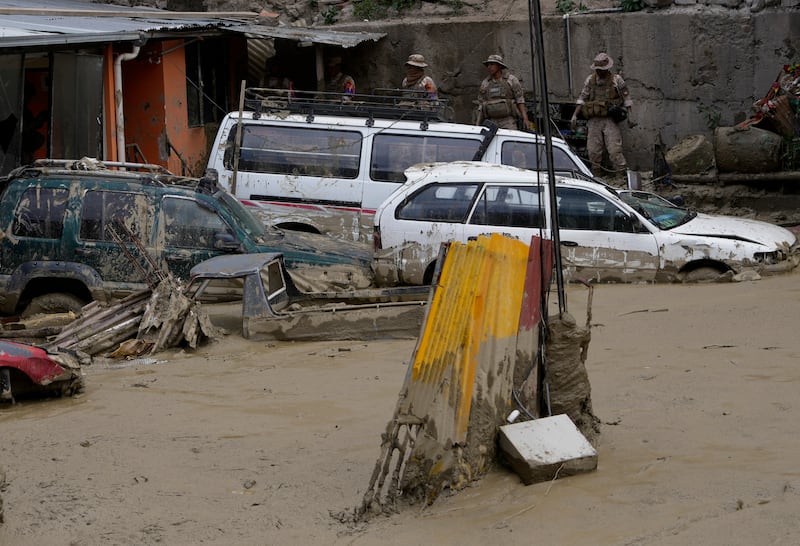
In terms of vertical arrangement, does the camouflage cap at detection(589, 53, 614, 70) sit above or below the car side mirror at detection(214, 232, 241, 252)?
above

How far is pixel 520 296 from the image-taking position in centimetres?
586

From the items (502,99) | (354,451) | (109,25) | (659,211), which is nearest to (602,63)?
(502,99)

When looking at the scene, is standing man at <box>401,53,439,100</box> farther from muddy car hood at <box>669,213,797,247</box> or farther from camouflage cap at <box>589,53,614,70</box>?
muddy car hood at <box>669,213,797,247</box>

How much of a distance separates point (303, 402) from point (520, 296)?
8.50 feet

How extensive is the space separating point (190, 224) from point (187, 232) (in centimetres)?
9

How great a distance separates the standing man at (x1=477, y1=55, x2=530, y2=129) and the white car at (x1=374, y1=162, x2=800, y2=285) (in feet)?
15.5

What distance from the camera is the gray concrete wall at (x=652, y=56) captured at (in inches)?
675

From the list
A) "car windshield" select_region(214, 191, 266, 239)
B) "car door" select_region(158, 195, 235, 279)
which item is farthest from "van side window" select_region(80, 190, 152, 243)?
"car windshield" select_region(214, 191, 266, 239)

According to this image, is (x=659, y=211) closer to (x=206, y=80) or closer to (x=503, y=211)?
(x=503, y=211)

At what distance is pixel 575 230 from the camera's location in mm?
11805

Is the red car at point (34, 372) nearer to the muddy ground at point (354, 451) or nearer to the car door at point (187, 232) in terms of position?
the muddy ground at point (354, 451)

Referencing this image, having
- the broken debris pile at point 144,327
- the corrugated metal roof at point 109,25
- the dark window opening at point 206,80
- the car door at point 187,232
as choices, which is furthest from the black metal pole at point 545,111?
the dark window opening at point 206,80

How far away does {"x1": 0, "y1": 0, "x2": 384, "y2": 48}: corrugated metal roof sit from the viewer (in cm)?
1355

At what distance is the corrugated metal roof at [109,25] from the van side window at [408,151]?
3.73 metres
